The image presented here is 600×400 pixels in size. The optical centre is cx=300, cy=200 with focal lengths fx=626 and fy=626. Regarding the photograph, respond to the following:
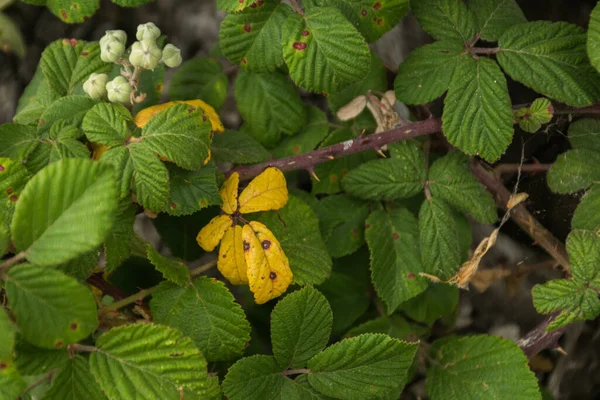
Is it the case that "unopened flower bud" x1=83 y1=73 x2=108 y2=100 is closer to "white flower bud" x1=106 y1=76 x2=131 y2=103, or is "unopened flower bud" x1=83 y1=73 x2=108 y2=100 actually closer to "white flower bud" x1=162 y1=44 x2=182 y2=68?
"white flower bud" x1=106 y1=76 x2=131 y2=103

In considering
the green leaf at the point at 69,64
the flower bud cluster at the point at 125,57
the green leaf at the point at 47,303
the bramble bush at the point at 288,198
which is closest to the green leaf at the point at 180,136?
the bramble bush at the point at 288,198

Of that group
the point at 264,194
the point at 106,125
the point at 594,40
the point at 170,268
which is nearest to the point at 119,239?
the point at 170,268

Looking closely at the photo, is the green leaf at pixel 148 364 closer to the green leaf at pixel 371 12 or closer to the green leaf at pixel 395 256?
the green leaf at pixel 395 256

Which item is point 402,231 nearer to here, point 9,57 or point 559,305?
point 559,305

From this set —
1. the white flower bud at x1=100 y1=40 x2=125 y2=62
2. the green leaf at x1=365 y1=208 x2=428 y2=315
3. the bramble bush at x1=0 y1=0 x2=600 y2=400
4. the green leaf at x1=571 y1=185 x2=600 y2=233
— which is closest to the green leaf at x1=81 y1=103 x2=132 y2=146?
the bramble bush at x1=0 y1=0 x2=600 y2=400

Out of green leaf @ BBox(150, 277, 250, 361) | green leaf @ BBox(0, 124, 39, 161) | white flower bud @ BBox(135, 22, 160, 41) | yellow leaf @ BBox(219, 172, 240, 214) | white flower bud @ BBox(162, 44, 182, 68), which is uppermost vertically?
white flower bud @ BBox(135, 22, 160, 41)
